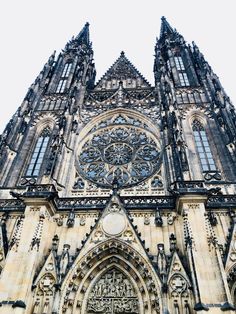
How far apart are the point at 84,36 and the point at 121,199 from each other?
19.1 meters

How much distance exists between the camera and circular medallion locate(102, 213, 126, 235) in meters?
11.4

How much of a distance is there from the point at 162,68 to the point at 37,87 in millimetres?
8598

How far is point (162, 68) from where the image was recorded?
19.8 meters

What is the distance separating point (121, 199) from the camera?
12.3 m

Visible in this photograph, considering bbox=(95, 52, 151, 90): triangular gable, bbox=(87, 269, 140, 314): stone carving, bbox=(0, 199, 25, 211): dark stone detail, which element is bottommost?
bbox=(87, 269, 140, 314): stone carving

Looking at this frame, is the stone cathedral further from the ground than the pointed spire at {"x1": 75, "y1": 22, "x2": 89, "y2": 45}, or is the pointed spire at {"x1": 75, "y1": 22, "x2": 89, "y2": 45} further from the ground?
the pointed spire at {"x1": 75, "y1": 22, "x2": 89, "y2": 45}

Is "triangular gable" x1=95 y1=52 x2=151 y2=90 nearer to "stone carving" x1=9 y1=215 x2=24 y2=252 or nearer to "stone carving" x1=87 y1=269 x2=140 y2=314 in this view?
"stone carving" x1=9 y1=215 x2=24 y2=252

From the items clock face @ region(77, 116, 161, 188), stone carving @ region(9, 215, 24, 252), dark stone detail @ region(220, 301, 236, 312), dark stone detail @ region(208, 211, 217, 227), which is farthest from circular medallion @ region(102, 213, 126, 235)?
dark stone detail @ region(220, 301, 236, 312)

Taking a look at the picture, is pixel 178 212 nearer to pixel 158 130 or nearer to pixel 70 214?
pixel 70 214

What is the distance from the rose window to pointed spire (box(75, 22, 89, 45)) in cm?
1210

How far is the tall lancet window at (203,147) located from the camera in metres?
14.3

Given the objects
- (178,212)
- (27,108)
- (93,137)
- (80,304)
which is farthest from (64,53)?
(80,304)

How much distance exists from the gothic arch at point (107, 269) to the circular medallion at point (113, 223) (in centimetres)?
39

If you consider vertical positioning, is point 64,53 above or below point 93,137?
above
